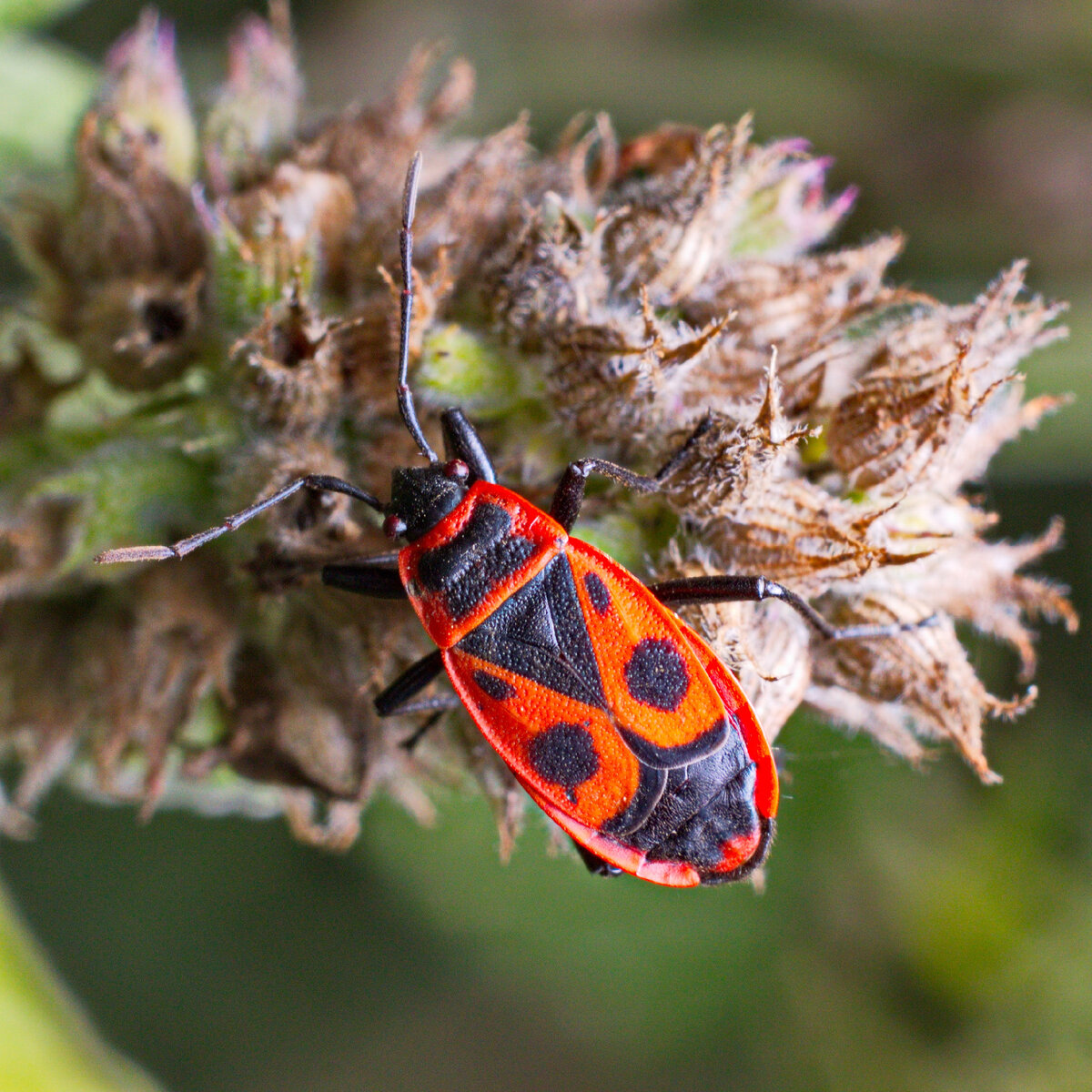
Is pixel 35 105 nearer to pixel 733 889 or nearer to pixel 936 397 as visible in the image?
pixel 936 397

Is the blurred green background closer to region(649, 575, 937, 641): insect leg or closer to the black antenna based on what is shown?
region(649, 575, 937, 641): insect leg

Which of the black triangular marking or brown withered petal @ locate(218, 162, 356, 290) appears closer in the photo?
the black triangular marking

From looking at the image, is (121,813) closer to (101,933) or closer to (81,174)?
(101,933)

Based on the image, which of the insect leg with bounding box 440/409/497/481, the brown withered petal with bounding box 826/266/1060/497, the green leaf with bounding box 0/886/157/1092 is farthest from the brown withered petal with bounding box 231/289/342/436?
the green leaf with bounding box 0/886/157/1092

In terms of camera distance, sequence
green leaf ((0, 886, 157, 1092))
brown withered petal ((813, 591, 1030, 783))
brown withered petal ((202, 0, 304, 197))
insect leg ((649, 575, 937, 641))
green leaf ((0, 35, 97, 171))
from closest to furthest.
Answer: insect leg ((649, 575, 937, 641)), brown withered petal ((813, 591, 1030, 783)), brown withered petal ((202, 0, 304, 197)), green leaf ((0, 886, 157, 1092)), green leaf ((0, 35, 97, 171))

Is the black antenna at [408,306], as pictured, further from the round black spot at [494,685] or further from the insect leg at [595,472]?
the round black spot at [494,685]

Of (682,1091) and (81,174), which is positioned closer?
(81,174)

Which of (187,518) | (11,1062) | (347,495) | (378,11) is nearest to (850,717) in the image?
(347,495)
